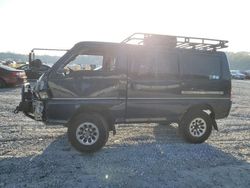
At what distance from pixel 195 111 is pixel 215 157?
4.99 feet

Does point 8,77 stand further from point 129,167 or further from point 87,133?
point 129,167

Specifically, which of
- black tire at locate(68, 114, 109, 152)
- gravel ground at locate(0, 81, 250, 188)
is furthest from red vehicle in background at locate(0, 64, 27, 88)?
black tire at locate(68, 114, 109, 152)

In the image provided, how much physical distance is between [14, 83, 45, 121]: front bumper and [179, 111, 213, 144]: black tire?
3.28 metres

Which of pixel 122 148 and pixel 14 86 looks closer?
pixel 122 148

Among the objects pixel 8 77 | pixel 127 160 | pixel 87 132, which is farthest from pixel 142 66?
pixel 8 77

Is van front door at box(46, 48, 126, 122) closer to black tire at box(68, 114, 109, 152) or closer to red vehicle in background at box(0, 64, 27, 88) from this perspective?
black tire at box(68, 114, 109, 152)

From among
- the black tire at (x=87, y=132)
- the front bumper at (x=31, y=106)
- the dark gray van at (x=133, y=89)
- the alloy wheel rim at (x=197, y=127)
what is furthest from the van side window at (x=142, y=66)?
the front bumper at (x=31, y=106)

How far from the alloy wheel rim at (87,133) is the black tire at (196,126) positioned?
221cm

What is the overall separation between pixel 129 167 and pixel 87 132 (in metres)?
1.45

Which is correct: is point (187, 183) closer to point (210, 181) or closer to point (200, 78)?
point (210, 181)

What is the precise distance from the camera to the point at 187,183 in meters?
6.00

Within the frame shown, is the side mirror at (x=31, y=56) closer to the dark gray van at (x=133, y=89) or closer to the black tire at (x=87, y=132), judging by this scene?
the dark gray van at (x=133, y=89)

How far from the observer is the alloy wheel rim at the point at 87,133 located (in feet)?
25.2

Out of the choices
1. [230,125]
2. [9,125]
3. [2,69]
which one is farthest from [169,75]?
[2,69]
